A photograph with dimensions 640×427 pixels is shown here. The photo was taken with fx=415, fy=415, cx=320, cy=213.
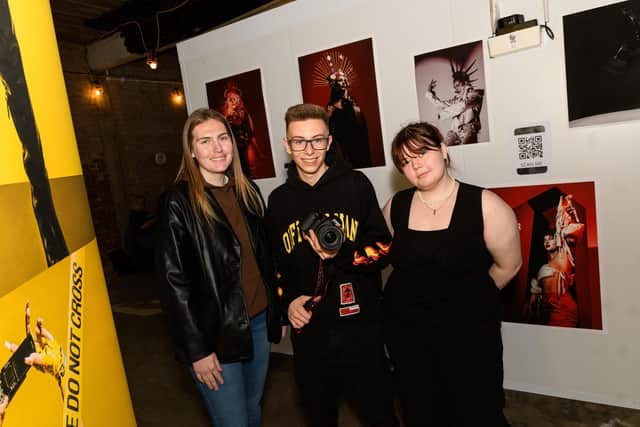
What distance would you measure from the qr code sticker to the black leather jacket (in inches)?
68.7

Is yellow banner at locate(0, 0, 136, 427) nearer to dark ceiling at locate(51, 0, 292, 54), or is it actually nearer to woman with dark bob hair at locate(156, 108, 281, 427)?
woman with dark bob hair at locate(156, 108, 281, 427)

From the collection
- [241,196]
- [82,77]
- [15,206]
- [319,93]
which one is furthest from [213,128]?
[82,77]

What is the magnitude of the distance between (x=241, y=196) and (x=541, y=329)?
2.02 metres

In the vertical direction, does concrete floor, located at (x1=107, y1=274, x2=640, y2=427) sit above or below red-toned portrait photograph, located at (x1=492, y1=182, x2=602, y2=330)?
below

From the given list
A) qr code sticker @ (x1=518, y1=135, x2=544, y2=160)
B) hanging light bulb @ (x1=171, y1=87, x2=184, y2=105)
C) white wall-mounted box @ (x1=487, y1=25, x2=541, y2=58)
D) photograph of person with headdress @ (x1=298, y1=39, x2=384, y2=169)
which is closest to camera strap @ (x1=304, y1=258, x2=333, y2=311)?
photograph of person with headdress @ (x1=298, y1=39, x2=384, y2=169)

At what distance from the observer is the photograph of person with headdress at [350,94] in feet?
9.20

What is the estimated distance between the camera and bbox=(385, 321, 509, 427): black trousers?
1.62 m

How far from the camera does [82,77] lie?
24.5ft

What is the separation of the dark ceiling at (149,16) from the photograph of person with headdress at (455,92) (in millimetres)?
2319

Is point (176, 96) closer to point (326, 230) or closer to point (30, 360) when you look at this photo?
point (326, 230)

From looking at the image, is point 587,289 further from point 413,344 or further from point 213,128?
point 213,128

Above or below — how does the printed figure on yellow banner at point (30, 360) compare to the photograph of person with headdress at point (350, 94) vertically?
below

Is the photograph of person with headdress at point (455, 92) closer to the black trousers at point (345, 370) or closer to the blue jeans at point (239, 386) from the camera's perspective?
the black trousers at point (345, 370)

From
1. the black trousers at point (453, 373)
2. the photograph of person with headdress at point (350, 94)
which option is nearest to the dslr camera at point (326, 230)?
the black trousers at point (453, 373)
